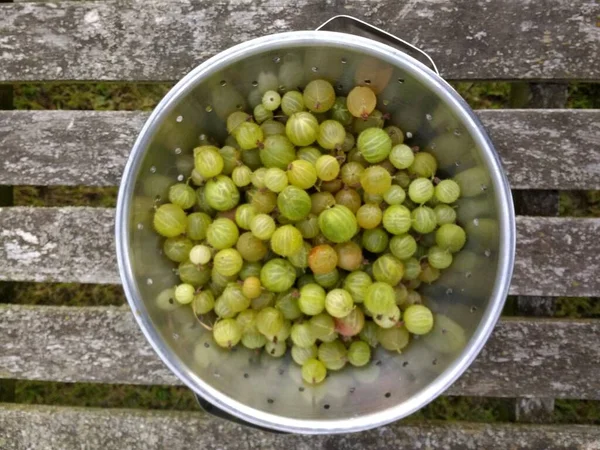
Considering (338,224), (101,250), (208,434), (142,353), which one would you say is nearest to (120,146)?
(101,250)

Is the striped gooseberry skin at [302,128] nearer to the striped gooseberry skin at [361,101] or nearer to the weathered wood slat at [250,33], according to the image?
the striped gooseberry skin at [361,101]

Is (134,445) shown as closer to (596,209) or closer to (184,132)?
(184,132)

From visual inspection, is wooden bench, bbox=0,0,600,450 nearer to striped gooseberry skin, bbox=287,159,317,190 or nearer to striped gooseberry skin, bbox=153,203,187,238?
striped gooseberry skin, bbox=153,203,187,238

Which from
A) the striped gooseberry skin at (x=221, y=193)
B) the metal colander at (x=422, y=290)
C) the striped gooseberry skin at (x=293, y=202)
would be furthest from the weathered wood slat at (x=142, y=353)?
the striped gooseberry skin at (x=293, y=202)

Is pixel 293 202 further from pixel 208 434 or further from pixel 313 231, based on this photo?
pixel 208 434

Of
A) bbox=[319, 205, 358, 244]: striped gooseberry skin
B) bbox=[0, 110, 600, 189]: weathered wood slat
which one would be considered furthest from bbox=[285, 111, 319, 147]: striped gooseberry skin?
bbox=[0, 110, 600, 189]: weathered wood slat

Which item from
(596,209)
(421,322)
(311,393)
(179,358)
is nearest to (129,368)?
(179,358)

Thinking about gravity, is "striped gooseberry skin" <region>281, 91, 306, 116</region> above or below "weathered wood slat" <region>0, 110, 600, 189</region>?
above
